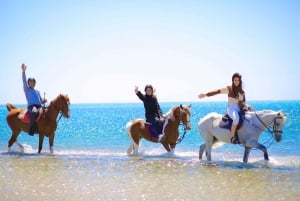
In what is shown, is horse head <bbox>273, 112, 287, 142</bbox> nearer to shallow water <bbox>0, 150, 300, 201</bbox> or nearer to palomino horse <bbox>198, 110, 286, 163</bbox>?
palomino horse <bbox>198, 110, 286, 163</bbox>

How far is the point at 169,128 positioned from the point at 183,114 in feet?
2.13

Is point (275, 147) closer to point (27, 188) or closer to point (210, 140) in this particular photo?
point (210, 140)

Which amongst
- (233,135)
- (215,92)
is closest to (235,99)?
(215,92)

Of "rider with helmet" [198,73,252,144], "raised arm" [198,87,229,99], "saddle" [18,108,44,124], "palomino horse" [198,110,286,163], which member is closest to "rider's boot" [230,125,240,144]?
"rider with helmet" [198,73,252,144]

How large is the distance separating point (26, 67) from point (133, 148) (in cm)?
458

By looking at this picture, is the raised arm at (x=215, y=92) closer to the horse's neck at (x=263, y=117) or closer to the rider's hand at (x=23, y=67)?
the horse's neck at (x=263, y=117)

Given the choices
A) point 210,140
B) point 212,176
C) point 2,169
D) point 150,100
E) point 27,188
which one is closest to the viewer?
point 27,188

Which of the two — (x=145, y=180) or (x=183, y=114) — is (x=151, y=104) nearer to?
(x=183, y=114)

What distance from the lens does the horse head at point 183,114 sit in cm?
1279

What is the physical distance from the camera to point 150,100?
1356 cm

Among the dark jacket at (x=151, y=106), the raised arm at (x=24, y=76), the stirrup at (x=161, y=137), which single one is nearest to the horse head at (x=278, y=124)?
the stirrup at (x=161, y=137)

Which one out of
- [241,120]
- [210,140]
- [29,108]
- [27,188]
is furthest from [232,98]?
[29,108]

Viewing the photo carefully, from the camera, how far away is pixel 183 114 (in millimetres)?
12891

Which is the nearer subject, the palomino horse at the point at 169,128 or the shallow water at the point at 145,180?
the shallow water at the point at 145,180
